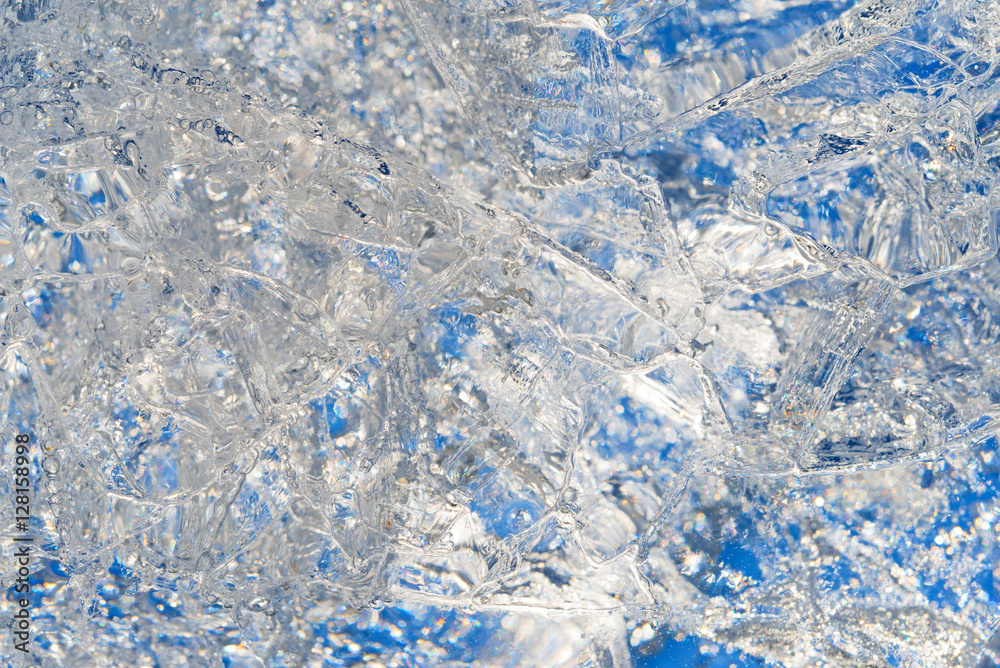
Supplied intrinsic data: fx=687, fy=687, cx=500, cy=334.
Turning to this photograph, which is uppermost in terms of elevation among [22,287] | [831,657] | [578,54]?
[578,54]

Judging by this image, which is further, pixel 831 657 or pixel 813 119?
pixel 831 657

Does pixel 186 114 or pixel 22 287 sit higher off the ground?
pixel 186 114

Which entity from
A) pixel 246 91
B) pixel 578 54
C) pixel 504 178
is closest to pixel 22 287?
pixel 246 91

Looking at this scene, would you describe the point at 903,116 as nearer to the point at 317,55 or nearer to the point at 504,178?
the point at 504,178

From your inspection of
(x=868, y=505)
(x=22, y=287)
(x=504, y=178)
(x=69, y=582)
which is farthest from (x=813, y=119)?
(x=69, y=582)

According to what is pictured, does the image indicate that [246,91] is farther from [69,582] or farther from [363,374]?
[69,582]

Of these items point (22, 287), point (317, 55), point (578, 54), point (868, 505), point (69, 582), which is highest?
point (317, 55)
